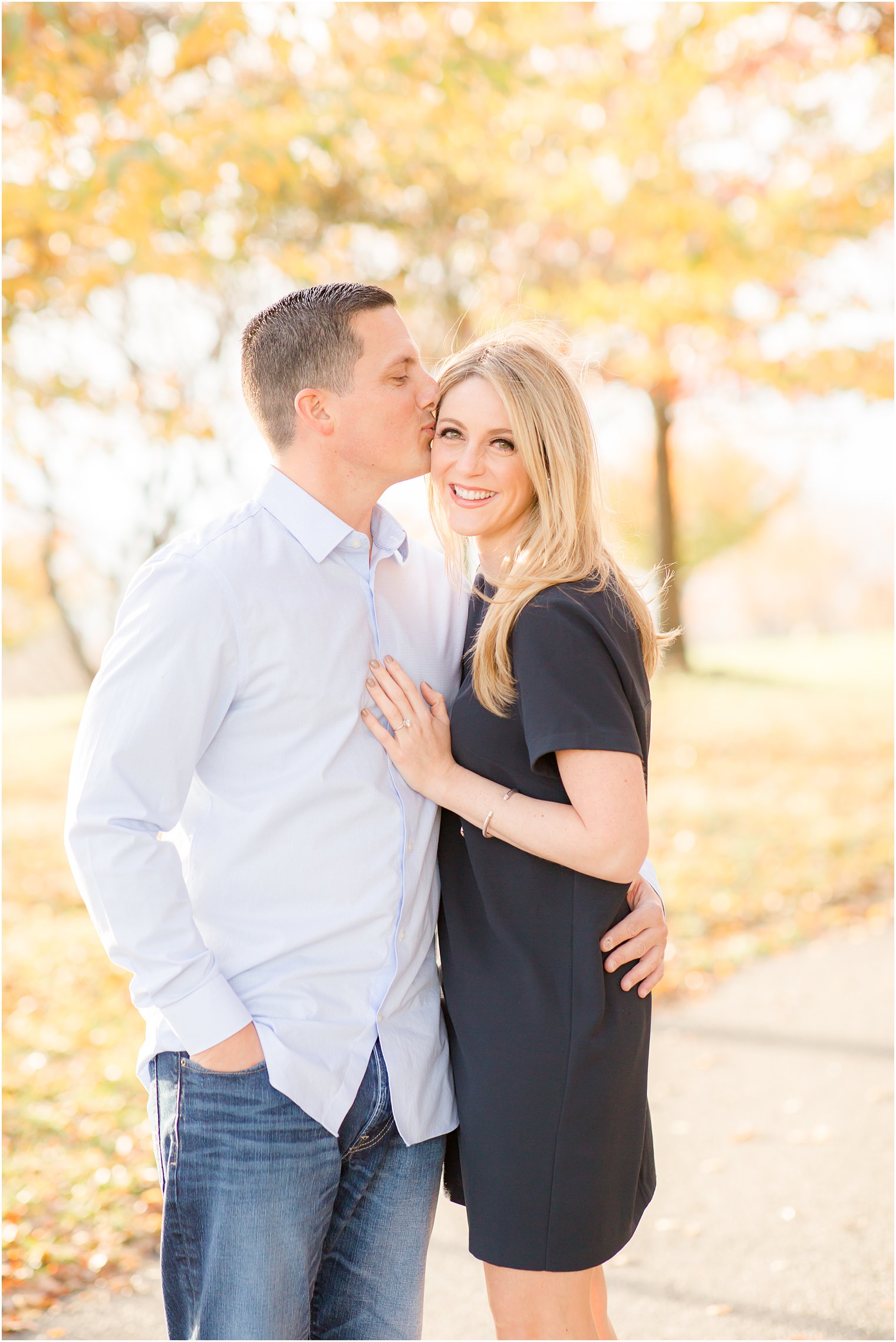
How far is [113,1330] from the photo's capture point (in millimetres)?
3375

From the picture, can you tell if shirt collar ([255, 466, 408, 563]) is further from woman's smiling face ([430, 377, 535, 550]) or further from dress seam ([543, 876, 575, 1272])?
dress seam ([543, 876, 575, 1272])

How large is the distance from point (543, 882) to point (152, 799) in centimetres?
81

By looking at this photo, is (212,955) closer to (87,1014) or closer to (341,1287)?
(341,1287)

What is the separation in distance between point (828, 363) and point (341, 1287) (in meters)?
9.33

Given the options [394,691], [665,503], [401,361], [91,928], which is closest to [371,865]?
Answer: [394,691]

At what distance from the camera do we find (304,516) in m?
2.42

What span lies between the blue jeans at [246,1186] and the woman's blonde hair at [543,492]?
0.89 m

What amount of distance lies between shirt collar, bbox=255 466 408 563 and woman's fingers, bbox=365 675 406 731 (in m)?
0.29

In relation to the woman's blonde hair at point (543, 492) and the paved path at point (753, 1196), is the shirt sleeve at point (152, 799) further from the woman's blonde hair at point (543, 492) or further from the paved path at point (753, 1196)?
the paved path at point (753, 1196)

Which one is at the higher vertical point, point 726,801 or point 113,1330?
point 113,1330

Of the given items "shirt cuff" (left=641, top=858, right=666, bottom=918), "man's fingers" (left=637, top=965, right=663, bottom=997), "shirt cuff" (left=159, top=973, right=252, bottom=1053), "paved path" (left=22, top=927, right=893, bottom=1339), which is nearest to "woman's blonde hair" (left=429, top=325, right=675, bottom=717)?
"shirt cuff" (left=641, top=858, right=666, bottom=918)

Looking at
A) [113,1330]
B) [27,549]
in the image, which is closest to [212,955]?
[113,1330]

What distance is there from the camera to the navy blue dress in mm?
2279

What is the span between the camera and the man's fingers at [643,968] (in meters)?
2.41
